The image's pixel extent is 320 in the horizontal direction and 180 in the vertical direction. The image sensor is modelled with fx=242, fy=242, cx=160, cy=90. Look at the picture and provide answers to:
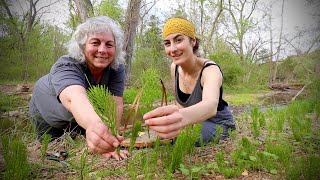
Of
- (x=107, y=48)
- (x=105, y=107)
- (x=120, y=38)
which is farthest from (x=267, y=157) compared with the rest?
(x=120, y=38)

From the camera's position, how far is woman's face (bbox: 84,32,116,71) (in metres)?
1.99

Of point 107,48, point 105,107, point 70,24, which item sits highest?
point 70,24

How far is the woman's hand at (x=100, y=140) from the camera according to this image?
883mm

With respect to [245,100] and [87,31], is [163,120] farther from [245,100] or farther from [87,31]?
[245,100]

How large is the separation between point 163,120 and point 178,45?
4.60ft

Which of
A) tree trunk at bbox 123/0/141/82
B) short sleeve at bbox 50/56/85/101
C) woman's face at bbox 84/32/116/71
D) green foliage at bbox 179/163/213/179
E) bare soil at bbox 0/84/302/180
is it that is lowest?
bare soil at bbox 0/84/302/180

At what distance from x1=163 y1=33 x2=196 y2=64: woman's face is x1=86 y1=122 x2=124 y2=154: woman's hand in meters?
1.40

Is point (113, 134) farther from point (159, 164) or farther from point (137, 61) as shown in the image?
point (137, 61)

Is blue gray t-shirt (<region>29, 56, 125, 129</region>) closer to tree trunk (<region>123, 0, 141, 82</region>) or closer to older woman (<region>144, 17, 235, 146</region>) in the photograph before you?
older woman (<region>144, 17, 235, 146</region>)

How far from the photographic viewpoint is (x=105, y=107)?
38.3 inches

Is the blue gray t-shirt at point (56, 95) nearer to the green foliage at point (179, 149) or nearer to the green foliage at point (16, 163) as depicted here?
the green foliage at point (16, 163)

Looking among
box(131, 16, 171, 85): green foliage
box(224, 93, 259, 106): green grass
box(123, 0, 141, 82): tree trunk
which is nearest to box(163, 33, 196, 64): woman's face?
box(131, 16, 171, 85): green foliage

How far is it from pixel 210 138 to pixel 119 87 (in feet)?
3.63

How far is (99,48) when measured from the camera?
1.97 metres
